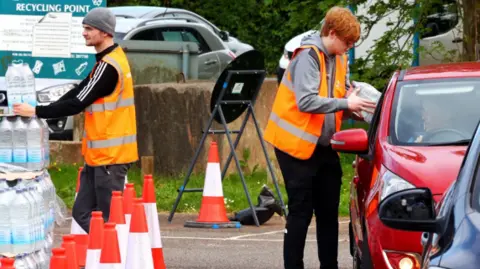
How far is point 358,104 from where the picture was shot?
9.21 metres

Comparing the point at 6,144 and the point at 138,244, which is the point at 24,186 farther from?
the point at 138,244

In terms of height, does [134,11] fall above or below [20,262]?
below

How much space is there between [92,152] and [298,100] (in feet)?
4.91

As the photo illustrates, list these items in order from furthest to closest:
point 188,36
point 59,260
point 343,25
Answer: point 188,36 → point 343,25 → point 59,260

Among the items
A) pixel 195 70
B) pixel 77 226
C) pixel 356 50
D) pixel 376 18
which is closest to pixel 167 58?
pixel 195 70

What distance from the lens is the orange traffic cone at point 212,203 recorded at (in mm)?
13562

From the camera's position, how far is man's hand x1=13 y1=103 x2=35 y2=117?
8898 mm

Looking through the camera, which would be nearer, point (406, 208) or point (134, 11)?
point (406, 208)

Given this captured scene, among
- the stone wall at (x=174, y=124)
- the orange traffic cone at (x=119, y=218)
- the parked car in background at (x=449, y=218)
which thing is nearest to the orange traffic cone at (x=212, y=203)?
the stone wall at (x=174, y=124)

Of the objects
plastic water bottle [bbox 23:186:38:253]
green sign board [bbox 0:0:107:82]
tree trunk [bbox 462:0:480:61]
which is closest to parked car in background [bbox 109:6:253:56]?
tree trunk [bbox 462:0:480:61]

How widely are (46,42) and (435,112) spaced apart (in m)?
7.21

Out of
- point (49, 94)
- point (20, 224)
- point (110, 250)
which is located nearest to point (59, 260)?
point (110, 250)

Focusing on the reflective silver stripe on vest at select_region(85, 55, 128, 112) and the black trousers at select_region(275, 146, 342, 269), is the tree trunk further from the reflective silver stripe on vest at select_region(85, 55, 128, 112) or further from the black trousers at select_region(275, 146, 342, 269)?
the reflective silver stripe on vest at select_region(85, 55, 128, 112)

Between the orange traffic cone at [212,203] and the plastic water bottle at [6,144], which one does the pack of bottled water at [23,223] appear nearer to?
the plastic water bottle at [6,144]
